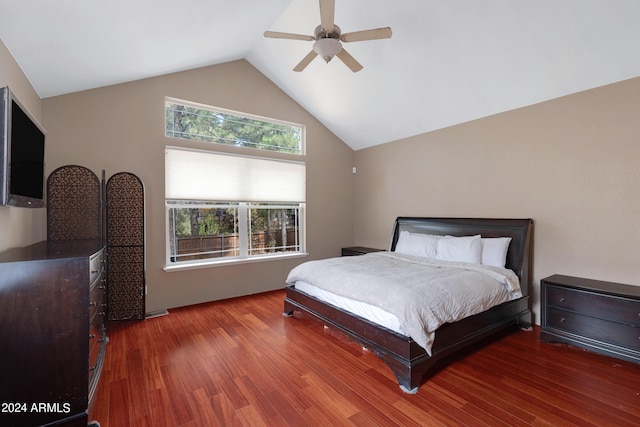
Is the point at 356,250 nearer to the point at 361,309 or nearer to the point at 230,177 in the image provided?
the point at 230,177

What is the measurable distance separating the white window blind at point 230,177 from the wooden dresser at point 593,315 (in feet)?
11.8

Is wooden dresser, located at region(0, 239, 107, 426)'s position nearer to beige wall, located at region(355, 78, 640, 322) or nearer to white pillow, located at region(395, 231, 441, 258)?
white pillow, located at region(395, 231, 441, 258)

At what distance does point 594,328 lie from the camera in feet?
8.79

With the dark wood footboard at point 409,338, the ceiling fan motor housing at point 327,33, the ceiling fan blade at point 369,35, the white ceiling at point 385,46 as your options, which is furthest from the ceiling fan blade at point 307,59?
the dark wood footboard at point 409,338

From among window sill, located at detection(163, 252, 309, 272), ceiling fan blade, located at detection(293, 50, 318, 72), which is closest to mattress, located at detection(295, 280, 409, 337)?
window sill, located at detection(163, 252, 309, 272)

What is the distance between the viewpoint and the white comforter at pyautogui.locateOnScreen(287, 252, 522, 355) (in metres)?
2.25

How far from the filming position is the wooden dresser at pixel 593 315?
250 cm

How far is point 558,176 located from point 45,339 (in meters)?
4.62

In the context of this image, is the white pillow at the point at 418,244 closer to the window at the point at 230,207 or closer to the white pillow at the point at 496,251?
the white pillow at the point at 496,251

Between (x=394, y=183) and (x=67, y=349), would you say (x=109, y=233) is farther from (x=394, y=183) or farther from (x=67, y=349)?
(x=394, y=183)

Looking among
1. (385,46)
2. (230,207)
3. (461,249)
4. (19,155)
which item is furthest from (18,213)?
(461,249)

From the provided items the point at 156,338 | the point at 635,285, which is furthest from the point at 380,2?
the point at 156,338

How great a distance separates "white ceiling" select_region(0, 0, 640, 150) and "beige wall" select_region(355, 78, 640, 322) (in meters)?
0.22

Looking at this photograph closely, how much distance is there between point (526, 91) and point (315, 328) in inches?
139
